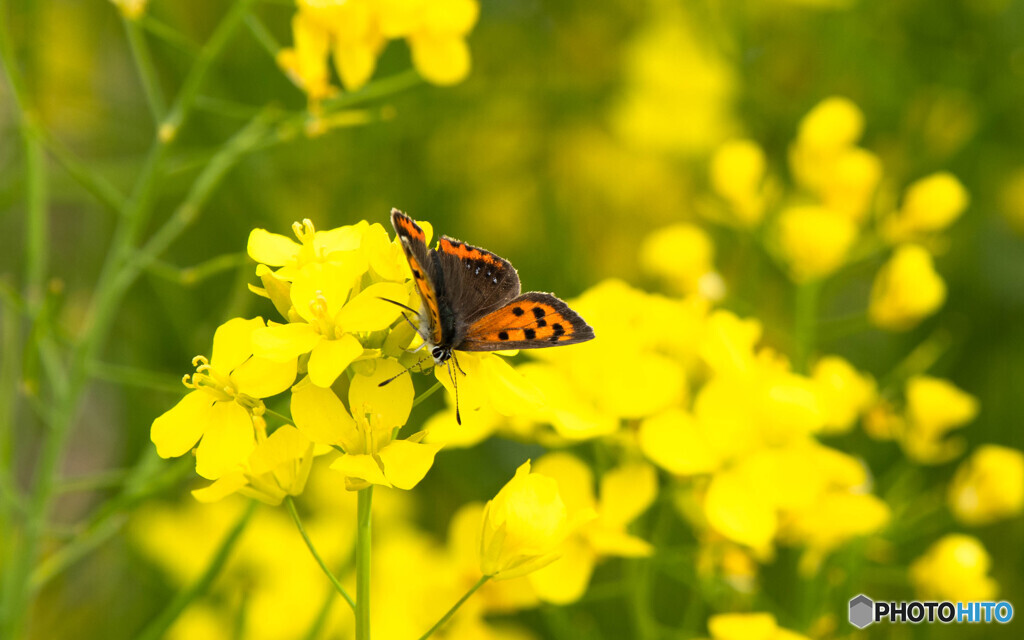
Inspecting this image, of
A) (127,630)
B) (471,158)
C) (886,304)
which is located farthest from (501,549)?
(471,158)

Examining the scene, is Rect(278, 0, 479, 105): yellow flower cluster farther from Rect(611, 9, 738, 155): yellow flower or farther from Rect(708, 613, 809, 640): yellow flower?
Rect(611, 9, 738, 155): yellow flower

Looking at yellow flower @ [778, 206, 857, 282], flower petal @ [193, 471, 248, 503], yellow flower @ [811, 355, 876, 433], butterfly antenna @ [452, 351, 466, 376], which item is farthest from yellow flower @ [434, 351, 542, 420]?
yellow flower @ [778, 206, 857, 282]

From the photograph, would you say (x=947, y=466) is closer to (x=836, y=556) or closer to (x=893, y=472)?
(x=893, y=472)

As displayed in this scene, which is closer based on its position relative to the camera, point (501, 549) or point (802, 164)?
point (501, 549)

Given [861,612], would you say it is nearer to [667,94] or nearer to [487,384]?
[487,384]

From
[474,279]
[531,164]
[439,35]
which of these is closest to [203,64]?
[439,35]
